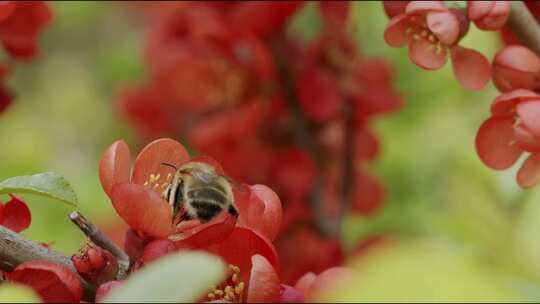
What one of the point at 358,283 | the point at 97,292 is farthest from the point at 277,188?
the point at 358,283

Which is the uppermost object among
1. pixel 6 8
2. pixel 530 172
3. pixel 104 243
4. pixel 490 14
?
pixel 490 14

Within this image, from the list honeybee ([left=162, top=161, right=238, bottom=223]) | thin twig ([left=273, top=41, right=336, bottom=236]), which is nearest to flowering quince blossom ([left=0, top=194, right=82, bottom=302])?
honeybee ([left=162, top=161, right=238, bottom=223])

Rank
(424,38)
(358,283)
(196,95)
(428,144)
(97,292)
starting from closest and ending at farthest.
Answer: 1. (358,283)
2. (97,292)
3. (424,38)
4. (196,95)
5. (428,144)

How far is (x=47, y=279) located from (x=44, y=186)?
0.10m

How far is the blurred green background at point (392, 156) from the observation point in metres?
1.01

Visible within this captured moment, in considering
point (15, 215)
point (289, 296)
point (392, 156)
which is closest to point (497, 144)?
point (289, 296)

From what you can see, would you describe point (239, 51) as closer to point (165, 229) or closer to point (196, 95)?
point (196, 95)

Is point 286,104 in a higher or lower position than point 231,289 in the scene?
higher

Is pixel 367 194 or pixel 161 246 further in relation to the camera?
pixel 367 194

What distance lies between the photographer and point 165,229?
1.03 m

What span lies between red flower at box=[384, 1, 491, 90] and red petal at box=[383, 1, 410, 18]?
5 cm

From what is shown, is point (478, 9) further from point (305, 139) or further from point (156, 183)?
point (305, 139)

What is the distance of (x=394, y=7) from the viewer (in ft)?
4.44

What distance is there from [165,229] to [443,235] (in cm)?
107
